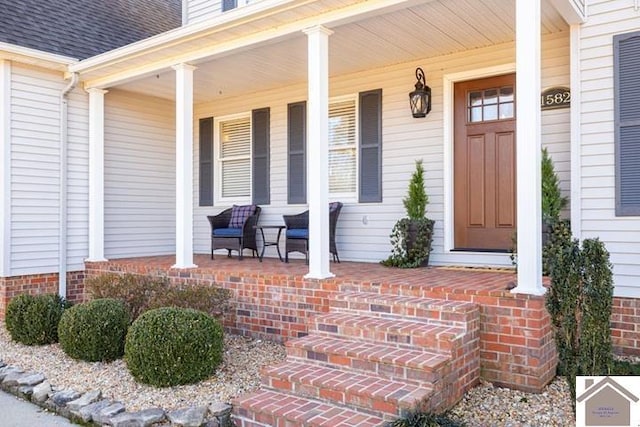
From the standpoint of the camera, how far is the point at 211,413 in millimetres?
3361

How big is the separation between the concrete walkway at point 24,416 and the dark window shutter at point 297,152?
405 cm

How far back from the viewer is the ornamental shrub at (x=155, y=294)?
15.8 ft

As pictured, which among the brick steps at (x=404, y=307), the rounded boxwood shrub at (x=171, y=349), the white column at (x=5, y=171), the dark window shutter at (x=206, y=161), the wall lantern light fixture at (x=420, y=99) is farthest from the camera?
the dark window shutter at (x=206, y=161)

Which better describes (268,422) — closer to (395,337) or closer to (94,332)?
(395,337)

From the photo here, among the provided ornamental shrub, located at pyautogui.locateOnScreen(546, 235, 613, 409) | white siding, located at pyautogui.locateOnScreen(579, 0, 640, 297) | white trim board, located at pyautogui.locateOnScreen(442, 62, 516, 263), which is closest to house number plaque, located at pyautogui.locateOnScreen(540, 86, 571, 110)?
white siding, located at pyautogui.locateOnScreen(579, 0, 640, 297)

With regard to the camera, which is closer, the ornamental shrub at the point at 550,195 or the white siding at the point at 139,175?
the ornamental shrub at the point at 550,195

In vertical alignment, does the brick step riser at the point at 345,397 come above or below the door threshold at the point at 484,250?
below

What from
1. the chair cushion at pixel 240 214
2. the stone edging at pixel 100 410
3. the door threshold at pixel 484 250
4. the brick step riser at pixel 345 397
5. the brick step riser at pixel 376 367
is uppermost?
the chair cushion at pixel 240 214

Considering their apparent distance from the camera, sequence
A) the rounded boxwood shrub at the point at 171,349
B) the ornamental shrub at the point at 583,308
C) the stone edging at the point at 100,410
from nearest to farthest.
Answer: the ornamental shrub at the point at 583,308
the stone edging at the point at 100,410
the rounded boxwood shrub at the point at 171,349

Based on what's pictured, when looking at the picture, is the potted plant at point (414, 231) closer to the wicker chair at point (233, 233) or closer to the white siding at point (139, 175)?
the wicker chair at point (233, 233)

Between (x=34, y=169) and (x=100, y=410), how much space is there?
415 cm

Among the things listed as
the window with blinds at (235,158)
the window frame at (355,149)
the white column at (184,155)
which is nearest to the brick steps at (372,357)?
the white column at (184,155)

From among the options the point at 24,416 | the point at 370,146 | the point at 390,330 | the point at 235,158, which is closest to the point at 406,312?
the point at 390,330

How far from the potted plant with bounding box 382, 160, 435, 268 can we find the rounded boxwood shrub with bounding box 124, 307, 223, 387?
8.20 feet
